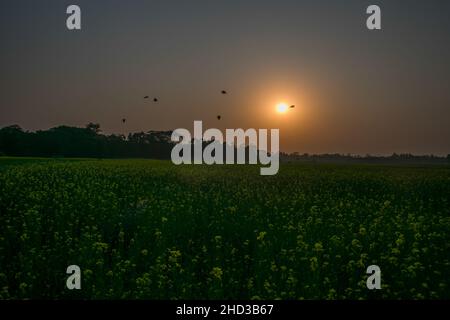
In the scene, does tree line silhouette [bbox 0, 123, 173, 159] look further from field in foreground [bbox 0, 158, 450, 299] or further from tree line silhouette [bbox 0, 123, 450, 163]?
field in foreground [bbox 0, 158, 450, 299]

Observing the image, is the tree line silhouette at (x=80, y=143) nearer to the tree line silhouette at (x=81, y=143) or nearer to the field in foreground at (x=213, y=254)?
the tree line silhouette at (x=81, y=143)

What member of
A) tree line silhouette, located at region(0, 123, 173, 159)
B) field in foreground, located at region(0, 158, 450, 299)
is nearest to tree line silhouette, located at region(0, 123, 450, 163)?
tree line silhouette, located at region(0, 123, 173, 159)

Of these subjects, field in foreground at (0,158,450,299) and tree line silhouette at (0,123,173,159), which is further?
tree line silhouette at (0,123,173,159)

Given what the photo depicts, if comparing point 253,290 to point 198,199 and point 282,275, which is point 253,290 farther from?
point 198,199

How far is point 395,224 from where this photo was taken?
1078 centimetres

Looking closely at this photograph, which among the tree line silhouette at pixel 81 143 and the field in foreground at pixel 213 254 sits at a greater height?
the tree line silhouette at pixel 81 143

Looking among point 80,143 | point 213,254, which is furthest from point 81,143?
point 213,254

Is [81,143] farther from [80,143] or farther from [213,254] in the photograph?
[213,254]

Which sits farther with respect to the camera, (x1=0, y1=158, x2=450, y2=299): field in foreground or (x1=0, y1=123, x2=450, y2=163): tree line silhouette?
(x1=0, y1=123, x2=450, y2=163): tree line silhouette

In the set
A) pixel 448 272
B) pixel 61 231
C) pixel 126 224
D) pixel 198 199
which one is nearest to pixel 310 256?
pixel 448 272

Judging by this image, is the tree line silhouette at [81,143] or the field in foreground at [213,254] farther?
the tree line silhouette at [81,143]

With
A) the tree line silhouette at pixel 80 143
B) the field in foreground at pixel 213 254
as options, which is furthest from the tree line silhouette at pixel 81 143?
the field in foreground at pixel 213 254

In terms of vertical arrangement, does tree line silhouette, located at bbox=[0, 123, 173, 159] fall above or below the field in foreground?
above
